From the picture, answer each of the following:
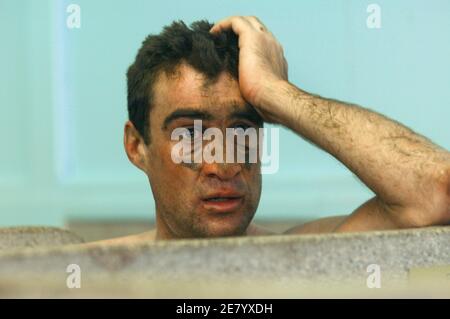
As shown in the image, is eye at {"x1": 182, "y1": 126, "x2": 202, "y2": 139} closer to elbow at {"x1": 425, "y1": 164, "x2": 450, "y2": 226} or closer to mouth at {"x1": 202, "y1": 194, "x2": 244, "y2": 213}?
mouth at {"x1": 202, "y1": 194, "x2": 244, "y2": 213}

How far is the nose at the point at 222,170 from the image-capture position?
95 centimetres

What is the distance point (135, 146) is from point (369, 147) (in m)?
0.42

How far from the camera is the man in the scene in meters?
0.82

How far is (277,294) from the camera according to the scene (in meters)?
0.48

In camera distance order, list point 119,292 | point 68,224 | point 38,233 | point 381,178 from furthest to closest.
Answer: point 68,224 < point 38,233 < point 381,178 < point 119,292

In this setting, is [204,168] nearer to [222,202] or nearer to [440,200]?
[222,202]

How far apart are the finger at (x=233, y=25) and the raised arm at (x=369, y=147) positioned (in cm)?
5

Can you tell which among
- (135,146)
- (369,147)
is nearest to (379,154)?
(369,147)

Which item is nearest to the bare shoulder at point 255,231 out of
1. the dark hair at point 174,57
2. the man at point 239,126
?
the man at point 239,126

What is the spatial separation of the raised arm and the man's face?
35 mm

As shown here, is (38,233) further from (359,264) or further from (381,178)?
(359,264)

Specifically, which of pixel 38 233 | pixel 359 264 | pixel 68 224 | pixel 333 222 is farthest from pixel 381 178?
pixel 68 224

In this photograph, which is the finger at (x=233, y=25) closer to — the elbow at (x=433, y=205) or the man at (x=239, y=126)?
the man at (x=239, y=126)
